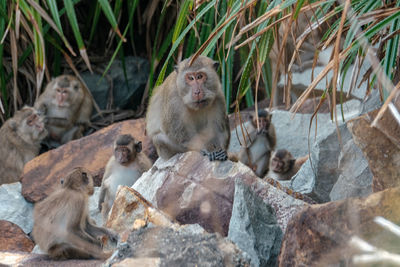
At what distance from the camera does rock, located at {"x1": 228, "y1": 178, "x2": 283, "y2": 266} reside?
3689 millimetres

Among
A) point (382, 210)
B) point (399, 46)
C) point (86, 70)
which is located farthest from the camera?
point (86, 70)

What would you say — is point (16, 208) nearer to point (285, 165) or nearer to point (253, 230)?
point (285, 165)

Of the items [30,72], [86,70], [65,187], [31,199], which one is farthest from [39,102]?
[65,187]

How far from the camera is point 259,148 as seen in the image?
27.3 ft

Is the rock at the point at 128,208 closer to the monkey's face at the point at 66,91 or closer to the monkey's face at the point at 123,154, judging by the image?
the monkey's face at the point at 123,154

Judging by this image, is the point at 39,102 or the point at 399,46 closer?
the point at 399,46

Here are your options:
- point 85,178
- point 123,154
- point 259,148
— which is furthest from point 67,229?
point 259,148

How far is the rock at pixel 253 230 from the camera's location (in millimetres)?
3689

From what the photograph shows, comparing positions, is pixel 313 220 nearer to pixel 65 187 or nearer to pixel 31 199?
pixel 65 187

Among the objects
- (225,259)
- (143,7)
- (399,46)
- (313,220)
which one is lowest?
(143,7)

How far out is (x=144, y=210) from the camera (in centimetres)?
421

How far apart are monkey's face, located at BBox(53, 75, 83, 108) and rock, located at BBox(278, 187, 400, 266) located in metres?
7.20

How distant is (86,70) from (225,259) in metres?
7.91

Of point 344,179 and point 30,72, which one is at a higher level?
point 344,179
